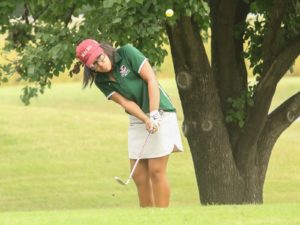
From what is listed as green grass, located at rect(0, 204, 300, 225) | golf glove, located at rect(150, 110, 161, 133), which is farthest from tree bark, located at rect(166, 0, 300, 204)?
green grass, located at rect(0, 204, 300, 225)

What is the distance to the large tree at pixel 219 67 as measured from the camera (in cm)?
1212

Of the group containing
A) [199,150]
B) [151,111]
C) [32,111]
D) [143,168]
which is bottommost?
[32,111]

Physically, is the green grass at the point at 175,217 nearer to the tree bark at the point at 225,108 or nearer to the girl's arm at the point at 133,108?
the girl's arm at the point at 133,108

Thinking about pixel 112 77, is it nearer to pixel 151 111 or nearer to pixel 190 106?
pixel 151 111

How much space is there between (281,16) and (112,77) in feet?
13.8

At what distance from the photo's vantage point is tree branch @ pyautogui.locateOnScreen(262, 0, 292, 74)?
12.6 meters

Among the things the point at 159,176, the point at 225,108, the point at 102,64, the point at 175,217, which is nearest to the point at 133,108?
the point at 102,64

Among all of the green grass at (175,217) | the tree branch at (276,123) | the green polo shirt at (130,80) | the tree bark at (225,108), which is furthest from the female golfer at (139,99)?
the tree branch at (276,123)

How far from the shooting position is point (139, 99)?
355 inches

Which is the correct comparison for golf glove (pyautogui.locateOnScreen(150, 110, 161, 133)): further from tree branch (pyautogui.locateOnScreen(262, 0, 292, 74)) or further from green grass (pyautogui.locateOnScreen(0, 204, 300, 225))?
tree branch (pyautogui.locateOnScreen(262, 0, 292, 74))

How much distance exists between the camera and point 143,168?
9250 mm

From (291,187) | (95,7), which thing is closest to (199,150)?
(95,7)

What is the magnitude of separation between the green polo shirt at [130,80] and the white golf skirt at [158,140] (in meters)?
0.13

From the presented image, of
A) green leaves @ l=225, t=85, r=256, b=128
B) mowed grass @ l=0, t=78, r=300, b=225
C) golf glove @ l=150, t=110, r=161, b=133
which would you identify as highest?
golf glove @ l=150, t=110, r=161, b=133
